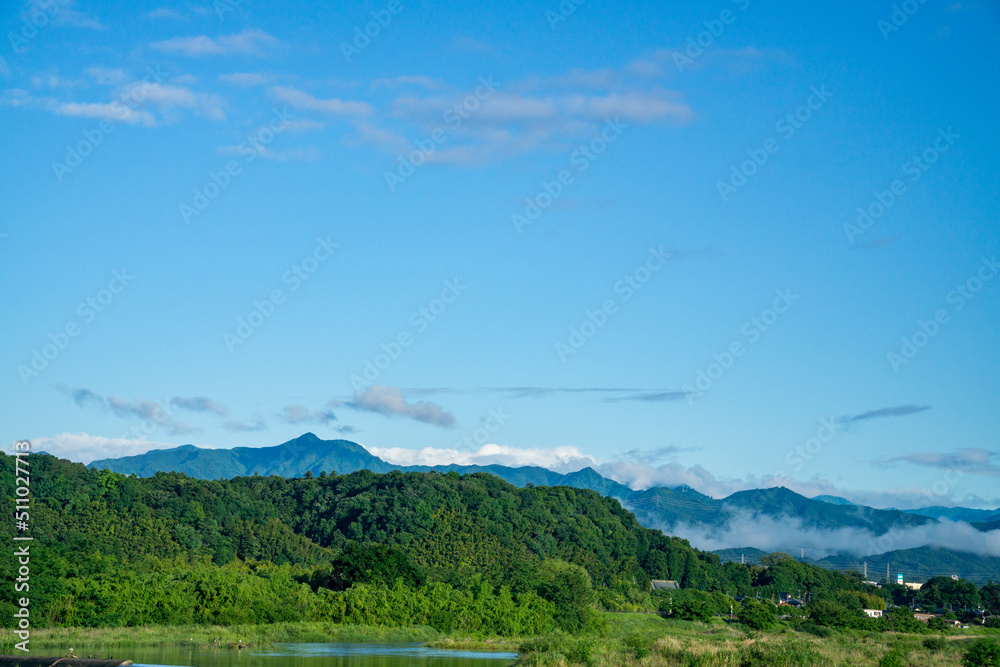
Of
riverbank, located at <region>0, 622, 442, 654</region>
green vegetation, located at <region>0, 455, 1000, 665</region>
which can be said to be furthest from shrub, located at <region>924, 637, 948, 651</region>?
riverbank, located at <region>0, 622, 442, 654</region>

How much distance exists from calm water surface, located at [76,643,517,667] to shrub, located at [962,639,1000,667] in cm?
1764

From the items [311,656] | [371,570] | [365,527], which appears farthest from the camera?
[365,527]

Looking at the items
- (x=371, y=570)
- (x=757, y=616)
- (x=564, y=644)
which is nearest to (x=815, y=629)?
(x=757, y=616)

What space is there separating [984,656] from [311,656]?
82.6 feet

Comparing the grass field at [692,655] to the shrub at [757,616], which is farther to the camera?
the shrub at [757,616]

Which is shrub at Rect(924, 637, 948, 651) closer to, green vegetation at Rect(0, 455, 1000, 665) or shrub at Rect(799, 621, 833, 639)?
green vegetation at Rect(0, 455, 1000, 665)

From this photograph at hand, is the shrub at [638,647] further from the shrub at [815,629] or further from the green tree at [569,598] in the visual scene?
the shrub at [815,629]

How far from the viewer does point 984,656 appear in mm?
38344

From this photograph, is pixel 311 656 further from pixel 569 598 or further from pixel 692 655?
pixel 569 598

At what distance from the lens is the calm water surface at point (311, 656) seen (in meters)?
33.4

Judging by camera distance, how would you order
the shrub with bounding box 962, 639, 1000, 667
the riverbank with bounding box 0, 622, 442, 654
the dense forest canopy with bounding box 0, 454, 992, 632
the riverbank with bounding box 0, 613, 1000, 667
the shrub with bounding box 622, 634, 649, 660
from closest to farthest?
the riverbank with bounding box 0, 613, 1000, 667
the shrub with bounding box 622, 634, 649, 660
the shrub with bounding box 962, 639, 1000, 667
the riverbank with bounding box 0, 622, 442, 654
the dense forest canopy with bounding box 0, 454, 992, 632

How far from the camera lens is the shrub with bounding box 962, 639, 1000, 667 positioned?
38.1m

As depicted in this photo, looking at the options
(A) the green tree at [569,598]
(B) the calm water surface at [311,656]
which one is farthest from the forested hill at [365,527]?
(B) the calm water surface at [311,656]

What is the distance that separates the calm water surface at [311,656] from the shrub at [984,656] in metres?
17.6
